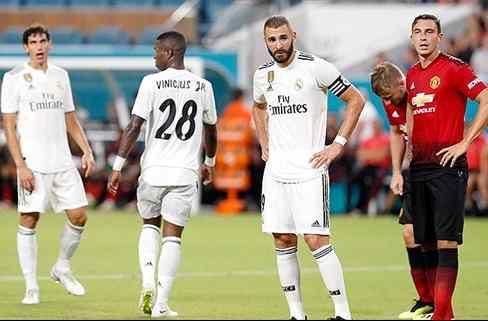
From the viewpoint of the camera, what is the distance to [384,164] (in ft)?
78.5

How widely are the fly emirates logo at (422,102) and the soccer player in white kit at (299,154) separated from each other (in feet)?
1.34

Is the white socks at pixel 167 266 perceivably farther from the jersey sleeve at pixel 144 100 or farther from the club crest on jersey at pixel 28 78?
the club crest on jersey at pixel 28 78

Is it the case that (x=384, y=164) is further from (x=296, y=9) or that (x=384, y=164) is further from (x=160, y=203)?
(x=160, y=203)

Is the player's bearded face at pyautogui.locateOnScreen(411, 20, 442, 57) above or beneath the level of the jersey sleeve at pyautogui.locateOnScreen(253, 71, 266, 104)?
above

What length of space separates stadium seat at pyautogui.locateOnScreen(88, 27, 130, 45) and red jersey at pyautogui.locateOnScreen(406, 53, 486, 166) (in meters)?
20.6

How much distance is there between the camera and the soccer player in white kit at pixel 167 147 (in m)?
10.2

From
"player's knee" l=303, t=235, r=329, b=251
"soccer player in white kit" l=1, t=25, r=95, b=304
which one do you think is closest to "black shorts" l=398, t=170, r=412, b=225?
"player's knee" l=303, t=235, r=329, b=251

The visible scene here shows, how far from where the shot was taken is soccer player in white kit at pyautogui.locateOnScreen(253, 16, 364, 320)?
9.48 metres

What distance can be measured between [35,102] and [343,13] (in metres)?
16.8

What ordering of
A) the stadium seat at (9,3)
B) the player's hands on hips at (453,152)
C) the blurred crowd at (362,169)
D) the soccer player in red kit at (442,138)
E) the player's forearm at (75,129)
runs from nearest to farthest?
the player's hands on hips at (453,152)
the soccer player in red kit at (442,138)
the player's forearm at (75,129)
the blurred crowd at (362,169)
the stadium seat at (9,3)

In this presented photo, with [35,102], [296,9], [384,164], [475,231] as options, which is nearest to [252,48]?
[296,9]

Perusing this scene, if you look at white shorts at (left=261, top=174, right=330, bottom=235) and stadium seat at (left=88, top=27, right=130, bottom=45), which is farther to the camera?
stadium seat at (left=88, top=27, right=130, bottom=45)

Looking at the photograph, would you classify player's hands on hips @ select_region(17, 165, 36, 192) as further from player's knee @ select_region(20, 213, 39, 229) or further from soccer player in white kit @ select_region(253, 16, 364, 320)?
soccer player in white kit @ select_region(253, 16, 364, 320)

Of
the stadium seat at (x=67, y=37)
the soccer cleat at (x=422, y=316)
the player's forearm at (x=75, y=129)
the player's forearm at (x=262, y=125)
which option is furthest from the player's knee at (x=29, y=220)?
the stadium seat at (x=67, y=37)
